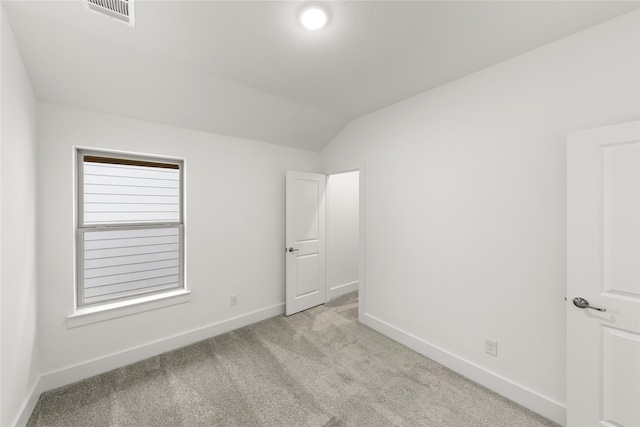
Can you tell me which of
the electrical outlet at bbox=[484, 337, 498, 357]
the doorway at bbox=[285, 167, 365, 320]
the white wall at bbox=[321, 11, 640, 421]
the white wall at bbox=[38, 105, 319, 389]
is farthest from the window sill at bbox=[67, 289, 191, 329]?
the electrical outlet at bbox=[484, 337, 498, 357]

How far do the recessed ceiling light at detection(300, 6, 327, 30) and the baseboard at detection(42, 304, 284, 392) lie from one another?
2.96 metres

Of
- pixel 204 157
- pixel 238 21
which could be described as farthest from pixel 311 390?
pixel 238 21

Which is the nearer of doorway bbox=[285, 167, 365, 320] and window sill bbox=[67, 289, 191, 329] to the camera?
window sill bbox=[67, 289, 191, 329]

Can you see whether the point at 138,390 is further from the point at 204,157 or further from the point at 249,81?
the point at 249,81

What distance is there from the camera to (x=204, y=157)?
2.73 meters

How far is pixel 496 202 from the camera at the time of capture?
1.96 m

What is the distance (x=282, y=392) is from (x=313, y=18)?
2636 millimetres

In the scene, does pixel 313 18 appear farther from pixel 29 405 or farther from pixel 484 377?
pixel 29 405

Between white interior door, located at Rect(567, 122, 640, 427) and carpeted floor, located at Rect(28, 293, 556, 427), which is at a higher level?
white interior door, located at Rect(567, 122, 640, 427)

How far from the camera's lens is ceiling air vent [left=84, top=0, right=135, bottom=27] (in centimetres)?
Result: 138

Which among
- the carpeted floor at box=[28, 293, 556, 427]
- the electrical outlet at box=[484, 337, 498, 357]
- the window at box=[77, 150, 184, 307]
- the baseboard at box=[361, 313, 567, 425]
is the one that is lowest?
the carpeted floor at box=[28, 293, 556, 427]

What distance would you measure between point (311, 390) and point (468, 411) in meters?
1.15

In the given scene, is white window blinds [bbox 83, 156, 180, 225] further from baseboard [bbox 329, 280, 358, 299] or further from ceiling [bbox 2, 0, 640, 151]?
baseboard [bbox 329, 280, 358, 299]

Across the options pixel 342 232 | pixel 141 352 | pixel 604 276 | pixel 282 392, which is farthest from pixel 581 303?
pixel 141 352
